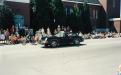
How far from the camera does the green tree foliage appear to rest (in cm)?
3612

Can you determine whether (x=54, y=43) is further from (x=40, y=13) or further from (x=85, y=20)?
(x=85, y=20)

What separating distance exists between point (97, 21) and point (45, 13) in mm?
17782

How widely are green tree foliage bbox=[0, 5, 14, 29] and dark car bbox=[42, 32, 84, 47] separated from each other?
1027 cm

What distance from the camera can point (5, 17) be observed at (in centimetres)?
3647

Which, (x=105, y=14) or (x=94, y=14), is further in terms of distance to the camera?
(x=105, y=14)

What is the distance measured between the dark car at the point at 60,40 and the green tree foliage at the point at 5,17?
10.3 meters

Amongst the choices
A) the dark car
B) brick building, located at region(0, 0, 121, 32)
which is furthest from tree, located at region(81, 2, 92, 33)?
the dark car

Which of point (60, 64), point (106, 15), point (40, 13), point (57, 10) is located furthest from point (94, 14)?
point (60, 64)

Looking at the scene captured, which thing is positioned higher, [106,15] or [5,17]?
[5,17]

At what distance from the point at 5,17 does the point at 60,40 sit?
11.1m

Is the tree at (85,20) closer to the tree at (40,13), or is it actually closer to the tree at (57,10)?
the tree at (57,10)

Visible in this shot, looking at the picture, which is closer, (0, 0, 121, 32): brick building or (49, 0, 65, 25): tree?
(49, 0, 65, 25): tree

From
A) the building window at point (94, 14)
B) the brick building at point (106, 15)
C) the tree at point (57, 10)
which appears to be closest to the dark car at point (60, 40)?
the tree at point (57, 10)

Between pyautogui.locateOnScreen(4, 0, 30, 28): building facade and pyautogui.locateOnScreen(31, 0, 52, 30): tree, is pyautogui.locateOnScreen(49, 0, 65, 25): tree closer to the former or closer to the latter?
pyautogui.locateOnScreen(31, 0, 52, 30): tree
